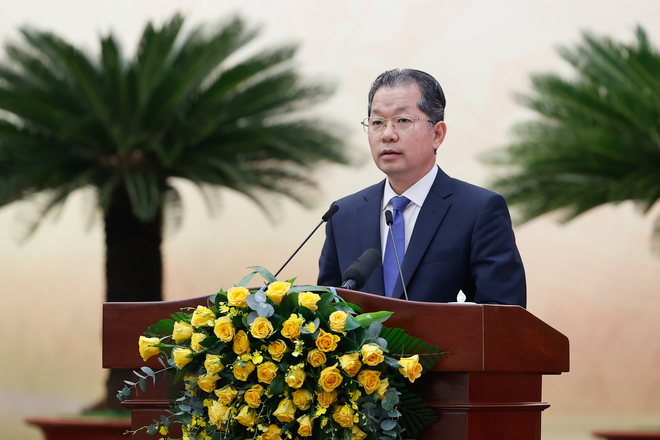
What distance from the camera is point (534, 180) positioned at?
8.71 meters

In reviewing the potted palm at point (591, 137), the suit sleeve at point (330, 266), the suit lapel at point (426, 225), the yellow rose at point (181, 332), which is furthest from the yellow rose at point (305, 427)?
the potted palm at point (591, 137)

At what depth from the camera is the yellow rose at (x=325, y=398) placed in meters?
1.70

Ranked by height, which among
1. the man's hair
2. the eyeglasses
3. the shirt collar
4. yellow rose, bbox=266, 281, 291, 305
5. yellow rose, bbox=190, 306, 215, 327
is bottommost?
yellow rose, bbox=190, 306, 215, 327

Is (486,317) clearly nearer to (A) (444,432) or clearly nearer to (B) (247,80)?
(A) (444,432)

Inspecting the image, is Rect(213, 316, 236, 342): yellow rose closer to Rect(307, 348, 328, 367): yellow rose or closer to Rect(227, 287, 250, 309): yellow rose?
Rect(227, 287, 250, 309): yellow rose

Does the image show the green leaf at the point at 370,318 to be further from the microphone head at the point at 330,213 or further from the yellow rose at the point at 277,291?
the microphone head at the point at 330,213

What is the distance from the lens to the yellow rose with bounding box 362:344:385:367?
1676 millimetres

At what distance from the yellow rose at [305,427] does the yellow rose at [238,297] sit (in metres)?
0.28

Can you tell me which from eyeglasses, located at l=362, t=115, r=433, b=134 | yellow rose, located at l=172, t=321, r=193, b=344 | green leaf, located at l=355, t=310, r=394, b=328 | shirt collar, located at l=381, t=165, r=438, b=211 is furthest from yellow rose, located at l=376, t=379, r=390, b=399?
eyeglasses, located at l=362, t=115, r=433, b=134

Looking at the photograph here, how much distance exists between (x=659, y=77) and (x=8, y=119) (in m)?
6.52

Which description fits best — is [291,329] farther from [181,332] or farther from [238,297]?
[181,332]

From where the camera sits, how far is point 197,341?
1776 millimetres

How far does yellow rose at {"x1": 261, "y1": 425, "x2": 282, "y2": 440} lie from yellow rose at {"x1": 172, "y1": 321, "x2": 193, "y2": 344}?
0.30 m

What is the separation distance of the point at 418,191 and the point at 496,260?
41 cm
